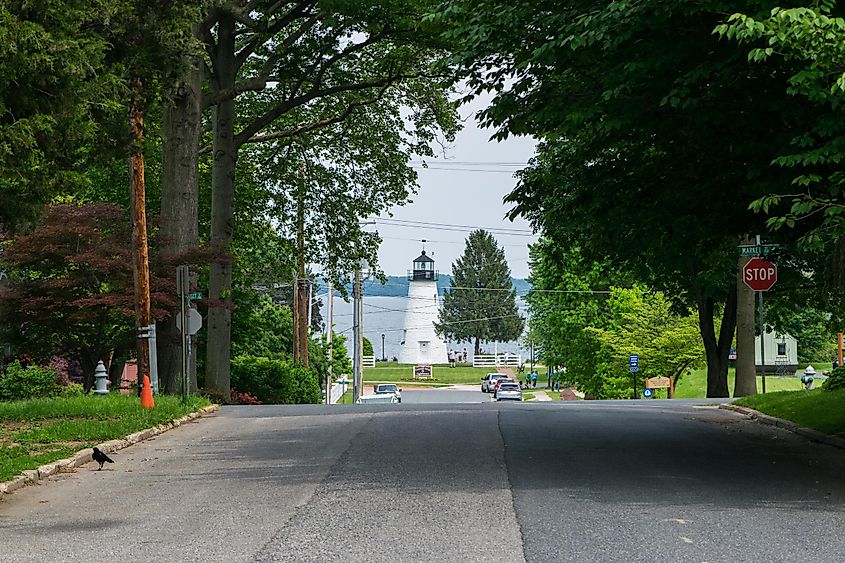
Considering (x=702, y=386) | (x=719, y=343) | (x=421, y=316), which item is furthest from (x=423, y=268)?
(x=719, y=343)

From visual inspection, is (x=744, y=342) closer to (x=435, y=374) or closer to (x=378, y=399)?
(x=378, y=399)

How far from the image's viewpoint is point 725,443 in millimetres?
17781

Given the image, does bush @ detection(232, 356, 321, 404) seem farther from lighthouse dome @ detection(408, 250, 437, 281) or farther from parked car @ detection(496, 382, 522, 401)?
lighthouse dome @ detection(408, 250, 437, 281)

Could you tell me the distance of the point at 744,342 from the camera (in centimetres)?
3375

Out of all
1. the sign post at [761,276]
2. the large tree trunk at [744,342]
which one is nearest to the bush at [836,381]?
the sign post at [761,276]

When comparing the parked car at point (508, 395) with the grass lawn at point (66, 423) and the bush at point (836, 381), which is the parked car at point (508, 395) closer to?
the bush at point (836, 381)

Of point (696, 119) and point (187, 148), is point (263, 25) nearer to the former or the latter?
point (187, 148)

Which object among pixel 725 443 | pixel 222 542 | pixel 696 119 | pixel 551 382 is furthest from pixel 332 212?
pixel 551 382

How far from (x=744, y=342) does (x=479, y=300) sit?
13201cm

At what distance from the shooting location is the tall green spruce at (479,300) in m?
164

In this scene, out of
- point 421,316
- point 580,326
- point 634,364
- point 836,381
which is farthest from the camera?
point 421,316

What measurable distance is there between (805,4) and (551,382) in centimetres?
9888

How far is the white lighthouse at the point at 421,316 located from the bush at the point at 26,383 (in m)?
99.7

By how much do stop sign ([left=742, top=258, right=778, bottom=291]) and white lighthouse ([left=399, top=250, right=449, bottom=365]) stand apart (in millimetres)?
114509
